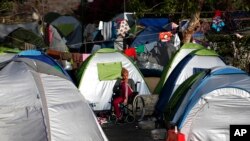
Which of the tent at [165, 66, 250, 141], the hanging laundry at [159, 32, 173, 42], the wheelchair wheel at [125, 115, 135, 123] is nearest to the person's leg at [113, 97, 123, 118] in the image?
the wheelchair wheel at [125, 115, 135, 123]

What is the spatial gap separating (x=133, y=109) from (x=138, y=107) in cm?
15

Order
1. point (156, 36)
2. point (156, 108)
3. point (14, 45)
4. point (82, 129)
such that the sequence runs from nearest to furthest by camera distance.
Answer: point (82, 129) < point (156, 108) < point (156, 36) < point (14, 45)

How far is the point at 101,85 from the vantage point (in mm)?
12656

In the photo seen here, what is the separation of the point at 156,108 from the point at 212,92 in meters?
2.65

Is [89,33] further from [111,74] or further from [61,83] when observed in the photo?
[61,83]

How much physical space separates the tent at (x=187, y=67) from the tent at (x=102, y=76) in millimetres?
1156

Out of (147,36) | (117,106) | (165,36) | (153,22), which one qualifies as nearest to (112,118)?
(117,106)

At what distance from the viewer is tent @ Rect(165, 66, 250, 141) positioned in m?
8.81

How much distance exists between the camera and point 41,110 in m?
7.46

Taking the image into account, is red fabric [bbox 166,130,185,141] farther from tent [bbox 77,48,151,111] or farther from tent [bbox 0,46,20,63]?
tent [bbox 0,46,20,63]

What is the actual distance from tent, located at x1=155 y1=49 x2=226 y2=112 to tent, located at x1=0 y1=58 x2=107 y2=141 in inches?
146

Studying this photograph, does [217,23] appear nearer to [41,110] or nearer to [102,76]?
[102,76]

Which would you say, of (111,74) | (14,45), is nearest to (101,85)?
(111,74)

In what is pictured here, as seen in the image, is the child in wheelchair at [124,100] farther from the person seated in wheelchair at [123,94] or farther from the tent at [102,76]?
the tent at [102,76]
